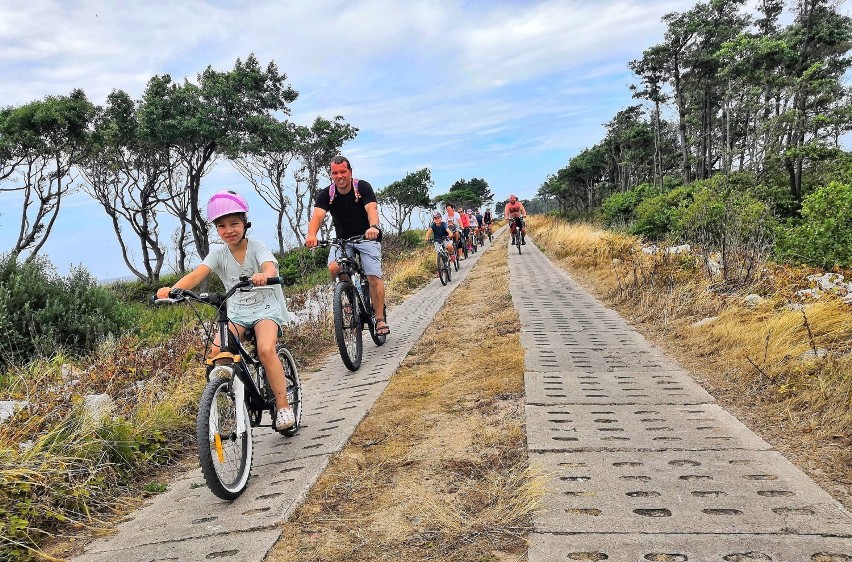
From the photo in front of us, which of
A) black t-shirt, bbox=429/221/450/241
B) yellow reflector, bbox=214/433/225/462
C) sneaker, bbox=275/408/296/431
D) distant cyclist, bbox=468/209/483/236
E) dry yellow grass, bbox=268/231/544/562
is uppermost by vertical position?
distant cyclist, bbox=468/209/483/236

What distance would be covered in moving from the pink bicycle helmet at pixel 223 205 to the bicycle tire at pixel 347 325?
2.12 m

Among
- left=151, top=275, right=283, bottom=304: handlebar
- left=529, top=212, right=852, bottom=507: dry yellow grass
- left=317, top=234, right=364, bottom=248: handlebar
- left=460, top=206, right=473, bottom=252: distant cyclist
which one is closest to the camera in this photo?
left=151, top=275, right=283, bottom=304: handlebar

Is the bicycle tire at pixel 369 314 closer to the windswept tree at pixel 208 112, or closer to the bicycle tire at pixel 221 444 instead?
the bicycle tire at pixel 221 444

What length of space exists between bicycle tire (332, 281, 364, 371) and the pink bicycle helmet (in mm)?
2117

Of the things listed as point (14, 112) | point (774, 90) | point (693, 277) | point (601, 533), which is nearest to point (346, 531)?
point (601, 533)

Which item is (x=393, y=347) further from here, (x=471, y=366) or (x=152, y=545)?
(x=152, y=545)

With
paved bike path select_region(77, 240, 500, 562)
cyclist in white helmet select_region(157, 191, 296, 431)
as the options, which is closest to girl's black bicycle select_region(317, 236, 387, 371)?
paved bike path select_region(77, 240, 500, 562)

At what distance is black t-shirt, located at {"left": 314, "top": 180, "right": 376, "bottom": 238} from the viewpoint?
6027mm

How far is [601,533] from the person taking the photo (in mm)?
2277

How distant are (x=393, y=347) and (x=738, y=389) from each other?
11.9 ft

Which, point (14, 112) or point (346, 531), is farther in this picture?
point (14, 112)

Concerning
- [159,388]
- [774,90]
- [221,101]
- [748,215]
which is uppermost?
→ [221,101]

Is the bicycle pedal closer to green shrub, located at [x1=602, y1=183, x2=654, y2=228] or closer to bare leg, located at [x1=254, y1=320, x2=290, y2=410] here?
bare leg, located at [x1=254, y1=320, x2=290, y2=410]

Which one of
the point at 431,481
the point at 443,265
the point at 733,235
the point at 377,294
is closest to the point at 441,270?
the point at 443,265
